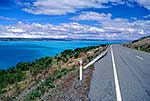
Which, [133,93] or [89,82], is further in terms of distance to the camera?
[89,82]

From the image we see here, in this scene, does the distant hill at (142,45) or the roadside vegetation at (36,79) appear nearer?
the roadside vegetation at (36,79)

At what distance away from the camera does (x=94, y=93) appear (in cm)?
980

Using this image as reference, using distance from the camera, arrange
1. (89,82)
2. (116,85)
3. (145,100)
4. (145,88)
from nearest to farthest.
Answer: (145,100)
(145,88)
(116,85)
(89,82)

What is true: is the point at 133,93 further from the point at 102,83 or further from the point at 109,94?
the point at 102,83

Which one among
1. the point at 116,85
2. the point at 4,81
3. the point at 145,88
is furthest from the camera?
the point at 4,81

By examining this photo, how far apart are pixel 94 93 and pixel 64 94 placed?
39.3 inches

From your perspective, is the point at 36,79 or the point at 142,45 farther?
the point at 142,45

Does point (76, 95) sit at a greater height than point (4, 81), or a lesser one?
greater

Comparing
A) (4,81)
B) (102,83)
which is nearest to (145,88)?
(102,83)

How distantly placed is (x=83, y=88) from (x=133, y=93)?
193 cm

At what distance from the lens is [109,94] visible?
9.57 meters

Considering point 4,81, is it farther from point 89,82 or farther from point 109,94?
point 109,94

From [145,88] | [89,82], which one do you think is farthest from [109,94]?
[89,82]

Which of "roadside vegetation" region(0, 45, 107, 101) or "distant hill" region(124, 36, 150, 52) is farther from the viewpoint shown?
"distant hill" region(124, 36, 150, 52)
